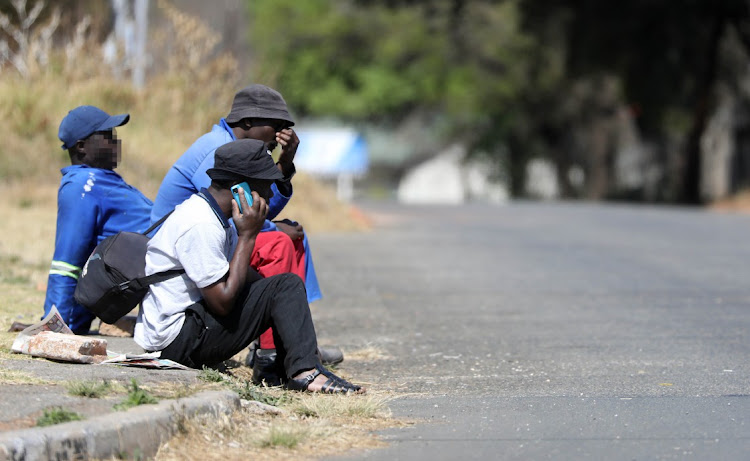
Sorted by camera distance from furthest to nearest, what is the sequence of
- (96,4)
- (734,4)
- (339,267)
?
(734,4), (96,4), (339,267)

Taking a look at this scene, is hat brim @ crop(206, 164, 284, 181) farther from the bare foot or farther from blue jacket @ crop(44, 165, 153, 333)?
blue jacket @ crop(44, 165, 153, 333)

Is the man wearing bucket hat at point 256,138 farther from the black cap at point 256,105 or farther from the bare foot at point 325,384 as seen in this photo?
the bare foot at point 325,384

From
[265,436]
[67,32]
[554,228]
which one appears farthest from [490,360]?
[67,32]

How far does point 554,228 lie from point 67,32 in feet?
26.3

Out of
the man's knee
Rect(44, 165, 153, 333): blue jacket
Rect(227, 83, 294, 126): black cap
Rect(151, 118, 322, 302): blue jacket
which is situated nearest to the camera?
the man's knee

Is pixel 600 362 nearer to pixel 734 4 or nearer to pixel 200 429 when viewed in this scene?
pixel 200 429

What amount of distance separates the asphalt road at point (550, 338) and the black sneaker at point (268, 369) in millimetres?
629

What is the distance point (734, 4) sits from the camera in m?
29.5

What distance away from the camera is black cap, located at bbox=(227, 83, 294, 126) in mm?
7070

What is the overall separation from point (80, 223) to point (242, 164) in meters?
1.63

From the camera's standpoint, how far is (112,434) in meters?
4.88

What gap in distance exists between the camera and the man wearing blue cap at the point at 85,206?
7273 millimetres

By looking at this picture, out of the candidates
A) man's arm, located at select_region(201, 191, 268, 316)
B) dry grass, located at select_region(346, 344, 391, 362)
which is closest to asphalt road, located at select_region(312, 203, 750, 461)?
dry grass, located at select_region(346, 344, 391, 362)

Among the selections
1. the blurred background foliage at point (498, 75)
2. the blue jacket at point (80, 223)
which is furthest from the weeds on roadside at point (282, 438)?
the blurred background foliage at point (498, 75)
